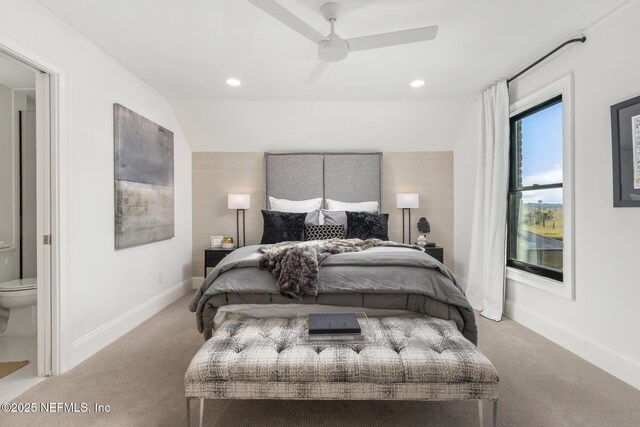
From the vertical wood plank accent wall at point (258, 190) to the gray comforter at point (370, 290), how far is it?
2.30 meters

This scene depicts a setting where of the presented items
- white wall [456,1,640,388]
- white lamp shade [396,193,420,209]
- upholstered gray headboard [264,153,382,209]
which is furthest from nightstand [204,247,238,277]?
white wall [456,1,640,388]

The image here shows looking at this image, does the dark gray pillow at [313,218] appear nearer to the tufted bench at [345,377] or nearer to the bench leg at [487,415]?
the tufted bench at [345,377]

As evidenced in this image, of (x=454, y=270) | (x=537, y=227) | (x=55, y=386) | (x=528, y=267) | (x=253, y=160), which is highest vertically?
(x=253, y=160)

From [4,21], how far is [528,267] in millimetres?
4338

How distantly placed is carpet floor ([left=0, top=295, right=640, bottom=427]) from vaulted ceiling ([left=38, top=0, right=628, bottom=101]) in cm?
240

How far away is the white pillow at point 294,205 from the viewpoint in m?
4.21

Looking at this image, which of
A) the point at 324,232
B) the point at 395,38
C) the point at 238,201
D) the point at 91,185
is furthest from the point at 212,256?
the point at 395,38

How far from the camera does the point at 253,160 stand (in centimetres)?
455

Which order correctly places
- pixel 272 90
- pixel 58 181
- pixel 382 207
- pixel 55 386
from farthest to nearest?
1. pixel 382 207
2. pixel 272 90
3. pixel 58 181
4. pixel 55 386

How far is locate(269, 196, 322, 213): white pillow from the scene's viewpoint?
4.21 m

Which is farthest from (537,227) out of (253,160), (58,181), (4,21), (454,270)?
(4,21)

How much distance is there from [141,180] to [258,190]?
1.63m

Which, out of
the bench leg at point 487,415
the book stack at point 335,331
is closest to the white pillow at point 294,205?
the book stack at point 335,331

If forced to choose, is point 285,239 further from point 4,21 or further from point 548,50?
point 548,50
